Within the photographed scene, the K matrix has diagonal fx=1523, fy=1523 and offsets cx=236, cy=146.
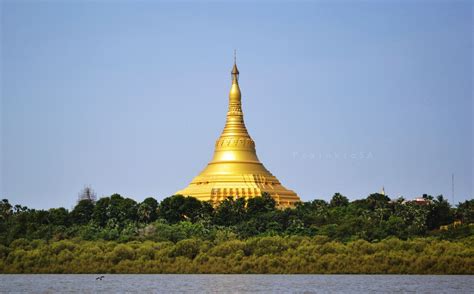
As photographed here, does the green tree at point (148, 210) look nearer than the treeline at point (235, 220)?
No

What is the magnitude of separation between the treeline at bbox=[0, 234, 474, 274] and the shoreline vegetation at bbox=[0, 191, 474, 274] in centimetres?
5

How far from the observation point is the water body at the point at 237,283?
2400 inches

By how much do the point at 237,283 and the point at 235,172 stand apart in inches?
1580

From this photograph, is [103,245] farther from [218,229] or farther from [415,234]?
[415,234]

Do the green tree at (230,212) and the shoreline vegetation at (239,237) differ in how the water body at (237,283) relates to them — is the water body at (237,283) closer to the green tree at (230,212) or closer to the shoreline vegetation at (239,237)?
the shoreline vegetation at (239,237)

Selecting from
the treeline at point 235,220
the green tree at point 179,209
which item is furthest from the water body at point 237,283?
the green tree at point 179,209

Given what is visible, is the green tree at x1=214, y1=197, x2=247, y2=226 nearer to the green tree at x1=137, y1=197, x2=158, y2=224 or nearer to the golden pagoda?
the green tree at x1=137, y1=197, x2=158, y2=224

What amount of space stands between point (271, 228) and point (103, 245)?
11.0 metres

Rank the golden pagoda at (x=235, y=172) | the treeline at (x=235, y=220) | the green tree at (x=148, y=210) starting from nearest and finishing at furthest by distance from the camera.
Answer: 1. the treeline at (x=235, y=220)
2. the green tree at (x=148, y=210)
3. the golden pagoda at (x=235, y=172)

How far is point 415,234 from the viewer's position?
8156 centimetres

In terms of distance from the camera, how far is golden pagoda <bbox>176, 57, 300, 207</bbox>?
102m

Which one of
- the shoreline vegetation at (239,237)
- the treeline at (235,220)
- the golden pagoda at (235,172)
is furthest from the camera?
the golden pagoda at (235,172)

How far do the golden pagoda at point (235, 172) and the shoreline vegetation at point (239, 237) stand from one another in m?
7.78

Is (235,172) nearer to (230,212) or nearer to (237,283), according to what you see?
(230,212)
